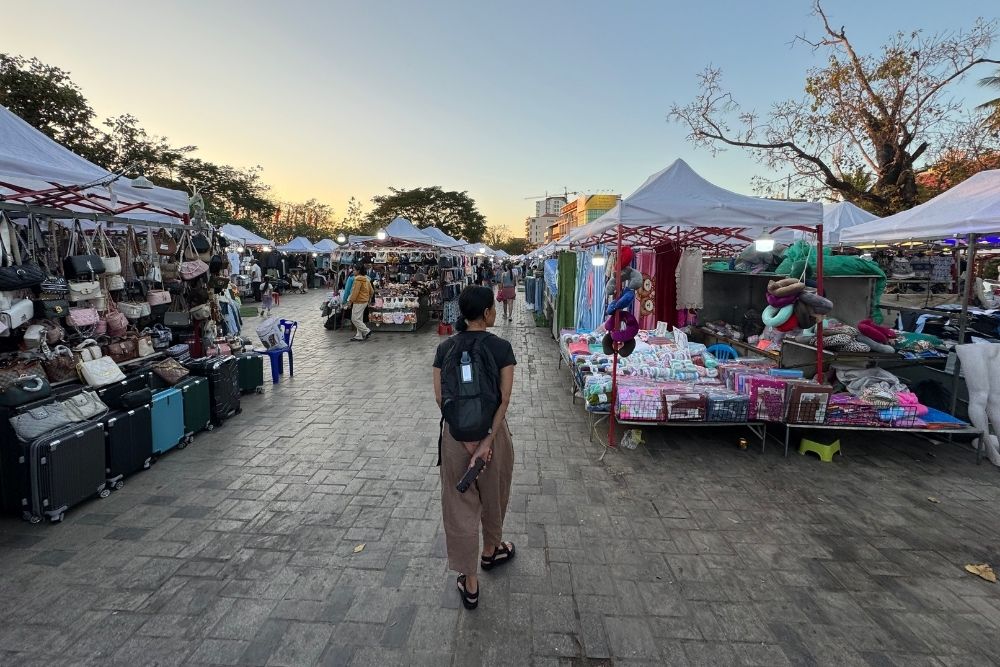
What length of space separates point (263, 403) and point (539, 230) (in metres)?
137

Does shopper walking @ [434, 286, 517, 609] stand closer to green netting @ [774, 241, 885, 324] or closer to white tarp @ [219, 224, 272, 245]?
green netting @ [774, 241, 885, 324]

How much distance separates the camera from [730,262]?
8.01 m

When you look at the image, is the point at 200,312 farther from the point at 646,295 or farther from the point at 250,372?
the point at 646,295

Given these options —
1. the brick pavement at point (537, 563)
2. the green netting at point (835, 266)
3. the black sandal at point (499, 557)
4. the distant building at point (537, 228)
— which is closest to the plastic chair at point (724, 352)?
the green netting at point (835, 266)

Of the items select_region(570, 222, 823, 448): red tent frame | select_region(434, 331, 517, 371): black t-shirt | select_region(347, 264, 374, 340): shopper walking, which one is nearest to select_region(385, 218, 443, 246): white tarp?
select_region(347, 264, 374, 340): shopper walking

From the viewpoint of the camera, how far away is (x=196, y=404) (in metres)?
4.84

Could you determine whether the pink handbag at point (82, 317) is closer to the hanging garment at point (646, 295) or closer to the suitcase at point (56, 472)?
the suitcase at point (56, 472)

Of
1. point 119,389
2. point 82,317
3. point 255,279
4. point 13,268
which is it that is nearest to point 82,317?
point 82,317

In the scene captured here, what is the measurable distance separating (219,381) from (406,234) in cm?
865

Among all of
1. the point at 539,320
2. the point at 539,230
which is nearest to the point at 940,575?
the point at 539,320

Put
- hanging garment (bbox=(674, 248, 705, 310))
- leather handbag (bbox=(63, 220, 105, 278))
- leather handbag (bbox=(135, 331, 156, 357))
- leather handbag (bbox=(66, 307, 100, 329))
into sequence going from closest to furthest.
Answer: leather handbag (bbox=(66, 307, 100, 329)) → leather handbag (bbox=(63, 220, 105, 278)) → leather handbag (bbox=(135, 331, 156, 357)) → hanging garment (bbox=(674, 248, 705, 310))

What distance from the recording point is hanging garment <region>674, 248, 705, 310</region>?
21.8ft

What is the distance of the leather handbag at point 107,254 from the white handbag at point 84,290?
0.27 m

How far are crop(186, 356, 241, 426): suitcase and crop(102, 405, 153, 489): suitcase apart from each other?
106 cm
